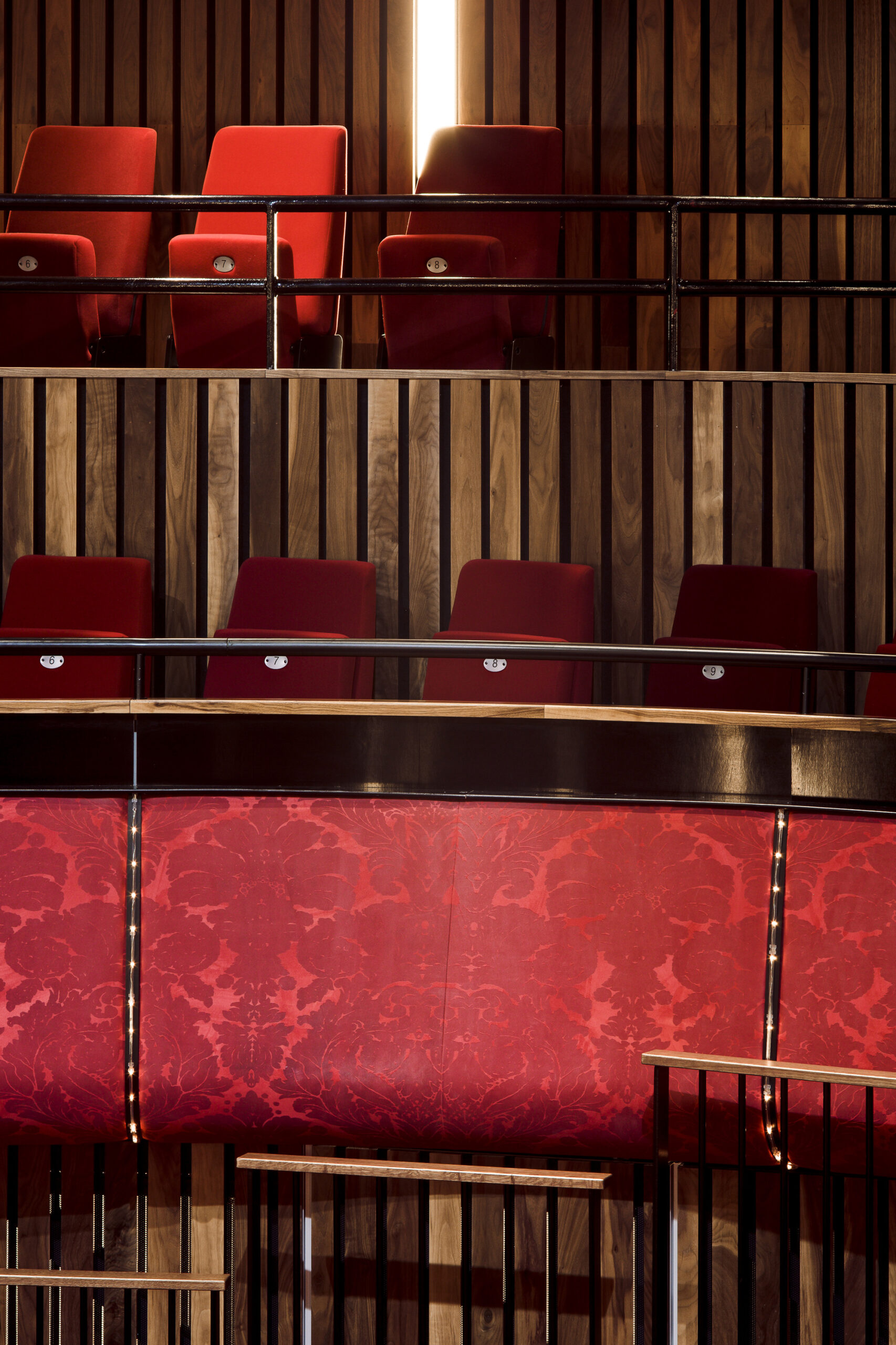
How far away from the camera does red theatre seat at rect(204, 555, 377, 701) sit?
7.54ft

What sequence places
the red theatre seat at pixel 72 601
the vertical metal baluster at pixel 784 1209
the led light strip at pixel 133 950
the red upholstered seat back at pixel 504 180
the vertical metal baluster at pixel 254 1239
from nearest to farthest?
the vertical metal baluster at pixel 784 1209, the led light strip at pixel 133 950, the red theatre seat at pixel 72 601, the vertical metal baluster at pixel 254 1239, the red upholstered seat back at pixel 504 180

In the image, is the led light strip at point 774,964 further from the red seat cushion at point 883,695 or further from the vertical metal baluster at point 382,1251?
the vertical metal baluster at point 382,1251

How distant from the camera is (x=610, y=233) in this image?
12.6 ft

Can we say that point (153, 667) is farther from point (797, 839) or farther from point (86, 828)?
point (797, 839)

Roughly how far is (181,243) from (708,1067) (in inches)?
82.2

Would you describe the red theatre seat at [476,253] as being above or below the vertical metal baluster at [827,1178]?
above

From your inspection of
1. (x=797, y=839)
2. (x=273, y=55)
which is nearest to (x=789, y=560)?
(x=797, y=839)

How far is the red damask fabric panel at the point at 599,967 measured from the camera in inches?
69.6

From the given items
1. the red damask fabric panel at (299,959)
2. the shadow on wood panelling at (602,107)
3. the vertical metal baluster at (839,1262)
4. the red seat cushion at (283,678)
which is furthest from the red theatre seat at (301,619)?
the shadow on wood panelling at (602,107)

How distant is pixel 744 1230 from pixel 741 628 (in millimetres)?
1142

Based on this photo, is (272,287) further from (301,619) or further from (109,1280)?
(109,1280)

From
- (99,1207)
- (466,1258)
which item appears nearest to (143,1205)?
(99,1207)

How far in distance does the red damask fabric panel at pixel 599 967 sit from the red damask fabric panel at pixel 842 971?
0.05 m

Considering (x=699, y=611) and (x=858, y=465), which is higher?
(x=858, y=465)
